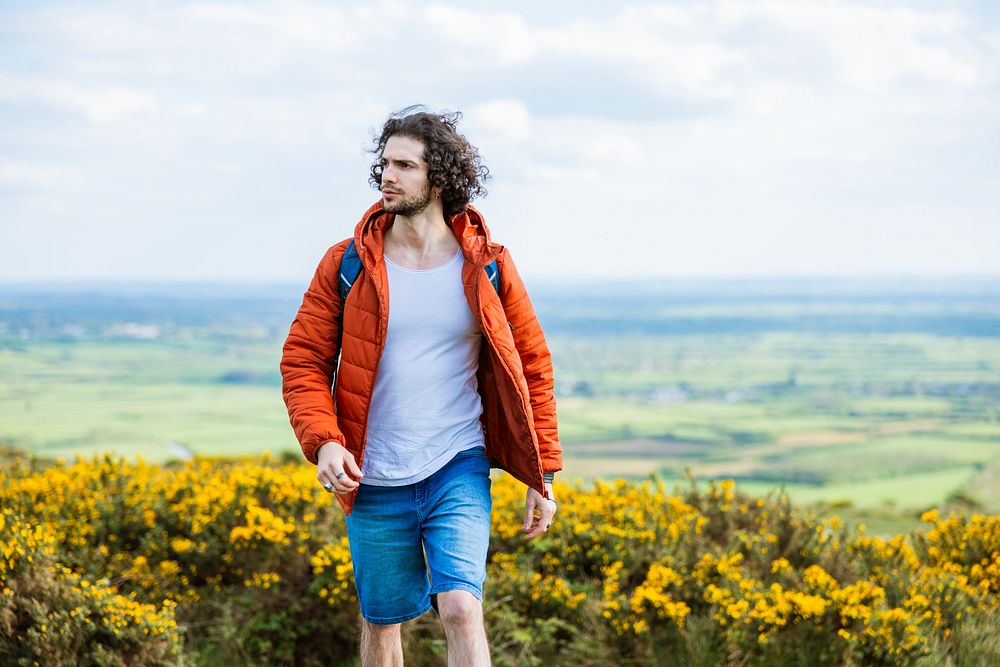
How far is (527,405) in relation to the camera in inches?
130

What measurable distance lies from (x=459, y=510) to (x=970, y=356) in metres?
66.7

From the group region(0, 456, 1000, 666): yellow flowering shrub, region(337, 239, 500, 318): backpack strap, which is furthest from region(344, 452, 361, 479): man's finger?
region(0, 456, 1000, 666): yellow flowering shrub

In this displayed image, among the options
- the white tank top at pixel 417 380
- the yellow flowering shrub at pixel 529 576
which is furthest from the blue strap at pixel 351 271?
the yellow flowering shrub at pixel 529 576

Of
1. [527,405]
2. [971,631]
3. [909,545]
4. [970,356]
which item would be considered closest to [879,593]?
[971,631]

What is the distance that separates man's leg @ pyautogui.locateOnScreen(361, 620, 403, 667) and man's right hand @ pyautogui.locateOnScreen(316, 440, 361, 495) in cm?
70

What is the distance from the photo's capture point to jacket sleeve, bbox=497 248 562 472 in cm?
341

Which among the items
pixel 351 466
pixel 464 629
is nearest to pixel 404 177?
pixel 351 466

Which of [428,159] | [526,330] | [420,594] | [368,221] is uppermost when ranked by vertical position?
[428,159]

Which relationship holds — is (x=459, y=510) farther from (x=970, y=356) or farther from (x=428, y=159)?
(x=970, y=356)

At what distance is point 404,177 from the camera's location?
3.32 metres

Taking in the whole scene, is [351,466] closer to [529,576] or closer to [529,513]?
[529,513]

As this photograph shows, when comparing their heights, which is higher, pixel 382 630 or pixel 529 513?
pixel 529 513

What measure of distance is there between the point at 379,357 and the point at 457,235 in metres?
0.54

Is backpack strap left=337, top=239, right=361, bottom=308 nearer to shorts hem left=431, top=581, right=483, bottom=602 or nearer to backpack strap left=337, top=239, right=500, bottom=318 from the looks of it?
backpack strap left=337, top=239, right=500, bottom=318
